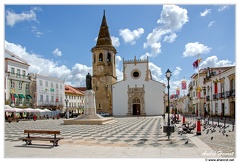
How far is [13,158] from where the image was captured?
9055 mm

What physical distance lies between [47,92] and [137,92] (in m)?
19.8

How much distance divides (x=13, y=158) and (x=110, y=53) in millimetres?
51727

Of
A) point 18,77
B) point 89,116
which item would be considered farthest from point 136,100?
point 89,116

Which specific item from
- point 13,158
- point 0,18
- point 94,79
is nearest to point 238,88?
point 13,158

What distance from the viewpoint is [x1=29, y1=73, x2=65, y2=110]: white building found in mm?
51031

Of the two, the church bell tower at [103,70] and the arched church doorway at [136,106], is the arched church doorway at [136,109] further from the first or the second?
the church bell tower at [103,70]

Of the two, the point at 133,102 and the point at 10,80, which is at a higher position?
the point at 10,80

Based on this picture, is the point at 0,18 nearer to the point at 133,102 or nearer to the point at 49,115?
the point at 49,115

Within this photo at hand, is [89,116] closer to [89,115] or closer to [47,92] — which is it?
[89,115]

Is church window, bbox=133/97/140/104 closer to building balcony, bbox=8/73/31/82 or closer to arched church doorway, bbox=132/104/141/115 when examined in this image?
arched church doorway, bbox=132/104/141/115

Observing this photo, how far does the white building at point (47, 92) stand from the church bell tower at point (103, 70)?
28.5ft

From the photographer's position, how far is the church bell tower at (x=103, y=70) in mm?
57344

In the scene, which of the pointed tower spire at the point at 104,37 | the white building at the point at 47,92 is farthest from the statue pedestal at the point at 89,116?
the pointed tower spire at the point at 104,37

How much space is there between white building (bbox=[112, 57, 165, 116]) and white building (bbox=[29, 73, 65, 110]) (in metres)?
13.8
